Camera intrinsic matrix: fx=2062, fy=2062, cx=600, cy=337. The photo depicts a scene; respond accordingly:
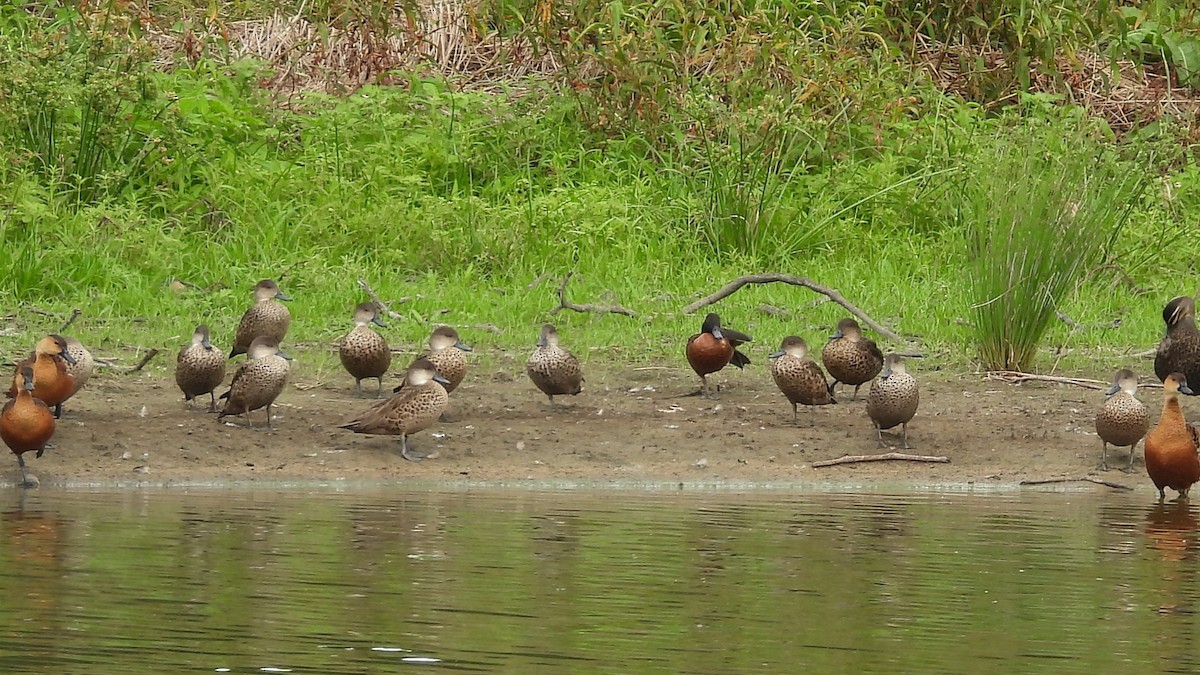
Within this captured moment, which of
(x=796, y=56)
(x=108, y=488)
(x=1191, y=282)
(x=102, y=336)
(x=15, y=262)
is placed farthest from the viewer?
(x=796, y=56)

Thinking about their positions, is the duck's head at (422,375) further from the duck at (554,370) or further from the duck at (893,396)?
the duck at (893,396)

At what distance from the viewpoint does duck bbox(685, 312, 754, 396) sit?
35.1 ft

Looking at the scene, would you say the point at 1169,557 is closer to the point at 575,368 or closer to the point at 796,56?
the point at 575,368

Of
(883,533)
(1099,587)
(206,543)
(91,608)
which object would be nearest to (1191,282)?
(883,533)

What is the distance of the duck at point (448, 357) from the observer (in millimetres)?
10320

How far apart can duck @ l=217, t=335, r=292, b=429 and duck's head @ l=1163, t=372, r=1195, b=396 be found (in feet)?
13.6

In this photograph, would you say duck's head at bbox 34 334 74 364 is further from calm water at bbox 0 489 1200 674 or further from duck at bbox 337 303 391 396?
duck at bbox 337 303 391 396

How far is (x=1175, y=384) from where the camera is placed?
9.68m

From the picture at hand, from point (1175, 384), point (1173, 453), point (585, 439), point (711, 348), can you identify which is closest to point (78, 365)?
point (585, 439)

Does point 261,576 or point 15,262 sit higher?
point 15,262

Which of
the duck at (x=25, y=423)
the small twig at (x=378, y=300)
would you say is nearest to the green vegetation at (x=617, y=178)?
the small twig at (x=378, y=300)

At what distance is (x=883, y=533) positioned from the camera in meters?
7.99

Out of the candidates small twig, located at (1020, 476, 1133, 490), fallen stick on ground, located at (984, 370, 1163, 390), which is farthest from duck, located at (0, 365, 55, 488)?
fallen stick on ground, located at (984, 370, 1163, 390)

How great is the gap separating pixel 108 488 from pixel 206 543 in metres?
1.89
